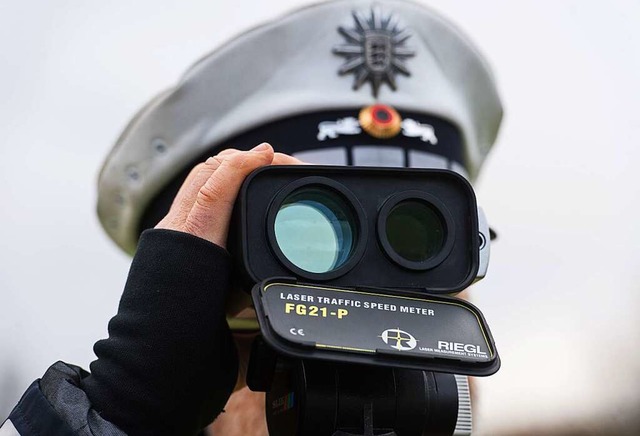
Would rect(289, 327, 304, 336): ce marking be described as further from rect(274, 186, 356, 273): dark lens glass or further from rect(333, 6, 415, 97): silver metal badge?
rect(333, 6, 415, 97): silver metal badge

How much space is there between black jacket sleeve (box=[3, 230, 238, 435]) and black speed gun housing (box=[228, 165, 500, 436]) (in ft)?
0.11

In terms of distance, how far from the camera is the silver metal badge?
1437mm

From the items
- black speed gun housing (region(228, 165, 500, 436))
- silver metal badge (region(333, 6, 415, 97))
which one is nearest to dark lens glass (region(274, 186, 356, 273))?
black speed gun housing (region(228, 165, 500, 436))

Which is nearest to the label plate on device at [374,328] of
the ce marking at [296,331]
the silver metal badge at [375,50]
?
the ce marking at [296,331]

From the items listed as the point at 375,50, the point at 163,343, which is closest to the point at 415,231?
the point at 163,343

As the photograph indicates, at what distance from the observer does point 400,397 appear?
68 centimetres

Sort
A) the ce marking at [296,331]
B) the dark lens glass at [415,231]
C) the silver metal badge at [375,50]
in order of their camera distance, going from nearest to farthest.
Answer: the ce marking at [296,331] → the dark lens glass at [415,231] → the silver metal badge at [375,50]

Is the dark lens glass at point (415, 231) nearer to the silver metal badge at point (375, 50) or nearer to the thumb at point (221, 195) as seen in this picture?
the thumb at point (221, 195)

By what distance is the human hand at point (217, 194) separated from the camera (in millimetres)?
705

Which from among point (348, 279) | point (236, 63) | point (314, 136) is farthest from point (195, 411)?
point (236, 63)

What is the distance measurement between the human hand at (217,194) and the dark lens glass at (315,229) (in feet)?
0.13

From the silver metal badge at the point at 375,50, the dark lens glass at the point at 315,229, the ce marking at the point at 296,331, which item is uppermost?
the silver metal badge at the point at 375,50

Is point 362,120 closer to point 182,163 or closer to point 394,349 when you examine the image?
point 182,163

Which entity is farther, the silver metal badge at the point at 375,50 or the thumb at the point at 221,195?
the silver metal badge at the point at 375,50
